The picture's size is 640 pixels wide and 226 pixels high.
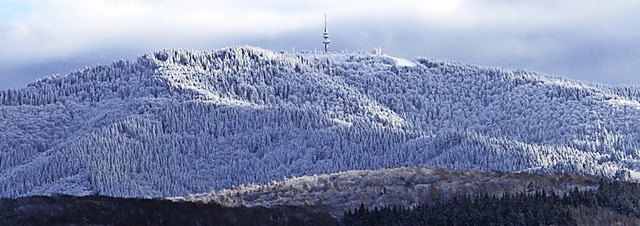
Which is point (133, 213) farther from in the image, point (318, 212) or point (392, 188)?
point (392, 188)

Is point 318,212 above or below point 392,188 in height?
below

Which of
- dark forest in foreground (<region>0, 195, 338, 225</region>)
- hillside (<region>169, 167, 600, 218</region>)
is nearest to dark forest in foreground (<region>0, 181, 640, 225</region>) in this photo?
dark forest in foreground (<region>0, 195, 338, 225</region>)

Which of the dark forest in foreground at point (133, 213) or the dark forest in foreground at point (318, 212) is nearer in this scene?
the dark forest in foreground at point (133, 213)

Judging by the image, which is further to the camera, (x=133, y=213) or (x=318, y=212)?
(x=318, y=212)

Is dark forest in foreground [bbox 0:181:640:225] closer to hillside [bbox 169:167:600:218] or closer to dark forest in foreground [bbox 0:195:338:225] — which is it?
dark forest in foreground [bbox 0:195:338:225]

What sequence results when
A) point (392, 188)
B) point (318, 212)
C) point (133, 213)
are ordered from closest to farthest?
point (133, 213) → point (318, 212) → point (392, 188)

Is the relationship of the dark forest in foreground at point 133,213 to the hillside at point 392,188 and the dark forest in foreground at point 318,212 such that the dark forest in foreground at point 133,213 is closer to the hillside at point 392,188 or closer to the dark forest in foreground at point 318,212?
the dark forest in foreground at point 318,212

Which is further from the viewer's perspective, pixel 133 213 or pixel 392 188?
pixel 392 188

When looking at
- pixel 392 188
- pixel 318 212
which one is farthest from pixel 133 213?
pixel 392 188

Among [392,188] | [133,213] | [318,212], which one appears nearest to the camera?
[133,213]

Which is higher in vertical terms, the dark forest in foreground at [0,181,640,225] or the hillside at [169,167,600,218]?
the hillside at [169,167,600,218]

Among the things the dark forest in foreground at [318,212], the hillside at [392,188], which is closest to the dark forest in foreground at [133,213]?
the dark forest in foreground at [318,212]

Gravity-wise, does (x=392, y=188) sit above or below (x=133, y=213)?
above

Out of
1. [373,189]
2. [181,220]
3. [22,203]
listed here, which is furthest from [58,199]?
[373,189]
